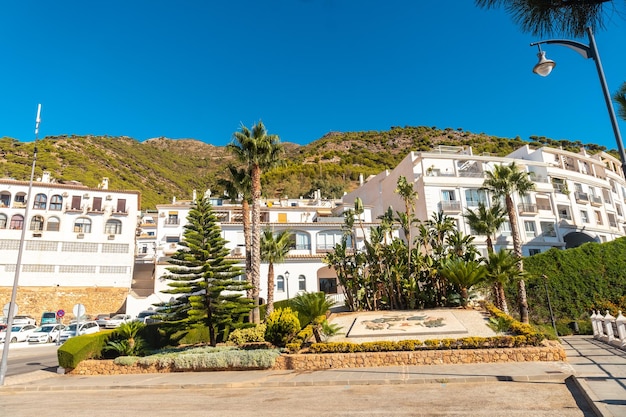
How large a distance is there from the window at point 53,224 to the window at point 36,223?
76 centimetres

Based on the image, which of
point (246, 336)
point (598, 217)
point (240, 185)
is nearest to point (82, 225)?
point (240, 185)

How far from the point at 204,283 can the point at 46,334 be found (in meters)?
20.1

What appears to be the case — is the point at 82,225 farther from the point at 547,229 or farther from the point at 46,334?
the point at 547,229

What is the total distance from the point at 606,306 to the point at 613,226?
83.9ft

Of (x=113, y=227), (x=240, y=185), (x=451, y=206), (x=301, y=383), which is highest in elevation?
(x=113, y=227)

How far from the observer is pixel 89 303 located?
1684 inches

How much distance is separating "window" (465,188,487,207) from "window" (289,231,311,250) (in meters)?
18.2

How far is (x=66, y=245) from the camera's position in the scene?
44531 mm

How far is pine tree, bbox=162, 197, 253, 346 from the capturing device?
21047 millimetres

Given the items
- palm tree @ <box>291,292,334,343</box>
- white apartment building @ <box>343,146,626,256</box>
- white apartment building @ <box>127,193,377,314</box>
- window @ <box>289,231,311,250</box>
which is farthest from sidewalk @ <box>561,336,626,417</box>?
window @ <box>289,231,311,250</box>

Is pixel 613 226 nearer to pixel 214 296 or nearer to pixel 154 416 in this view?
pixel 214 296

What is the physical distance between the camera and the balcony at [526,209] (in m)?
42.2

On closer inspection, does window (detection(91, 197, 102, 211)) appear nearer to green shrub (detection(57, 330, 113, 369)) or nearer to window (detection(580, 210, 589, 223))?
green shrub (detection(57, 330, 113, 369))

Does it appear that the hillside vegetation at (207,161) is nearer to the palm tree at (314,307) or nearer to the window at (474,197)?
the window at (474,197)
